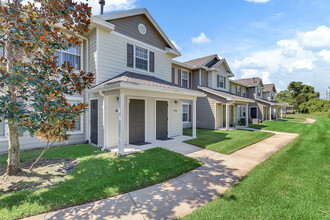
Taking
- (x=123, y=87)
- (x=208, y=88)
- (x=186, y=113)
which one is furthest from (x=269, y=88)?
(x=123, y=87)

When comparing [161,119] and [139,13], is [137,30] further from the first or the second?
[161,119]

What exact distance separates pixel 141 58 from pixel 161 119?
4.09 metres

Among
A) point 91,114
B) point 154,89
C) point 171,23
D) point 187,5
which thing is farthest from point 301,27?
point 91,114

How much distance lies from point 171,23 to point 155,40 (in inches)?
98.9

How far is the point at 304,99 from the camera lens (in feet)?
143

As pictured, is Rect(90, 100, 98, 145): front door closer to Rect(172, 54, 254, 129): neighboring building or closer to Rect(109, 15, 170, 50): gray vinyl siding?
Rect(109, 15, 170, 50): gray vinyl siding

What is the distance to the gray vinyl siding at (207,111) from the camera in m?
13.9

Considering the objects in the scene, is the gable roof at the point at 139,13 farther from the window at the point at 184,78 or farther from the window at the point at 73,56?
the window at the point at 184,78

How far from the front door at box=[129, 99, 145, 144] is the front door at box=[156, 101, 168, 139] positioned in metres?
1.09

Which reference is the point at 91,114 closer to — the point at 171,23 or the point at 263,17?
the point at 171,23

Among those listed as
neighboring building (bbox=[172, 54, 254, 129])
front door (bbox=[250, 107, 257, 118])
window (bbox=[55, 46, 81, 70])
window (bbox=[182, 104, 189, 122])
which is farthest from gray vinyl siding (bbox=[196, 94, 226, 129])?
front door (bbox=[250, 107, 257, 118])

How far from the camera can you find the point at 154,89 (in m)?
6.65

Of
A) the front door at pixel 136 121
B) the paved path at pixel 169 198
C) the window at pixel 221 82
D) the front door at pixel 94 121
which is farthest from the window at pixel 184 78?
the paved path at pixel 169 198

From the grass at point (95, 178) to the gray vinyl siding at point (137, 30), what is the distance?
6.83m
